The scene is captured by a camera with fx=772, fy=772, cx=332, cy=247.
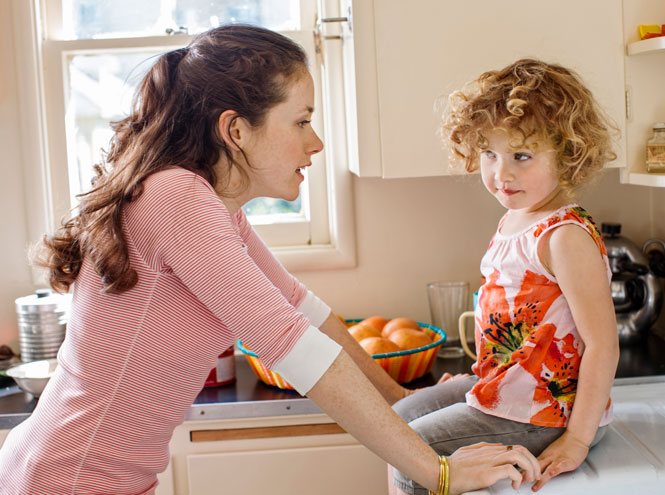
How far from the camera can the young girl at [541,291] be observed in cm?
121

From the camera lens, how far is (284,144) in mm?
1211

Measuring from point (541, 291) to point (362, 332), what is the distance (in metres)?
0.62

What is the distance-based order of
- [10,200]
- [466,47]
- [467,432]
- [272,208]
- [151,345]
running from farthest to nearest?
1. [272,208]
2. [10,200]
3. [466,47]
4. [467,432]
5. [151,345]

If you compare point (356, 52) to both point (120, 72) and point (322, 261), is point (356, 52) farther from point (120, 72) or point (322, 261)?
point (120, 72)

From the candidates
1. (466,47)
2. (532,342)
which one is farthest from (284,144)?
(466,47)

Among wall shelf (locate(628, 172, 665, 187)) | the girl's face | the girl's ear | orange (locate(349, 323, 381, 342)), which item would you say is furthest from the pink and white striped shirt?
wall shelf (locate(628, 172, 665, 187))

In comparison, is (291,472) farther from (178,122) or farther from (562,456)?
(178,122)

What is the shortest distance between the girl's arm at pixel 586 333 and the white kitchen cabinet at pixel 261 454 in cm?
58

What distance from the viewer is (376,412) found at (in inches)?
41.3

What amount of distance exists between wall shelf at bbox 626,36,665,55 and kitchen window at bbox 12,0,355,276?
0.74 m

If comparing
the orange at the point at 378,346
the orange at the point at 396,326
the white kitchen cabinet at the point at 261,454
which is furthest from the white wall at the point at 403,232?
the white kitchen cabinet at the point at 261,454

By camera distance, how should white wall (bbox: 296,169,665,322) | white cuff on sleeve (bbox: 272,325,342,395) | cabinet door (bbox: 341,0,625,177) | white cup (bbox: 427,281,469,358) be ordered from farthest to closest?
white wall (bbox: 296,169,665,322), white cup (bbox: 427,281,469,358), cabinet door (bbox: 341,0,625,177), white cuff on sleeve (bbox: 272,325,342,395)

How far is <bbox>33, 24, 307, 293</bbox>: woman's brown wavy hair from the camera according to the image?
1124mm

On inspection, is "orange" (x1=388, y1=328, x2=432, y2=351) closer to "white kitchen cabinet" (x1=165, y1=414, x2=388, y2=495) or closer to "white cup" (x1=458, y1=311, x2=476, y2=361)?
"white cup" (x1=458, y1=311, x2=476, y2=361)
